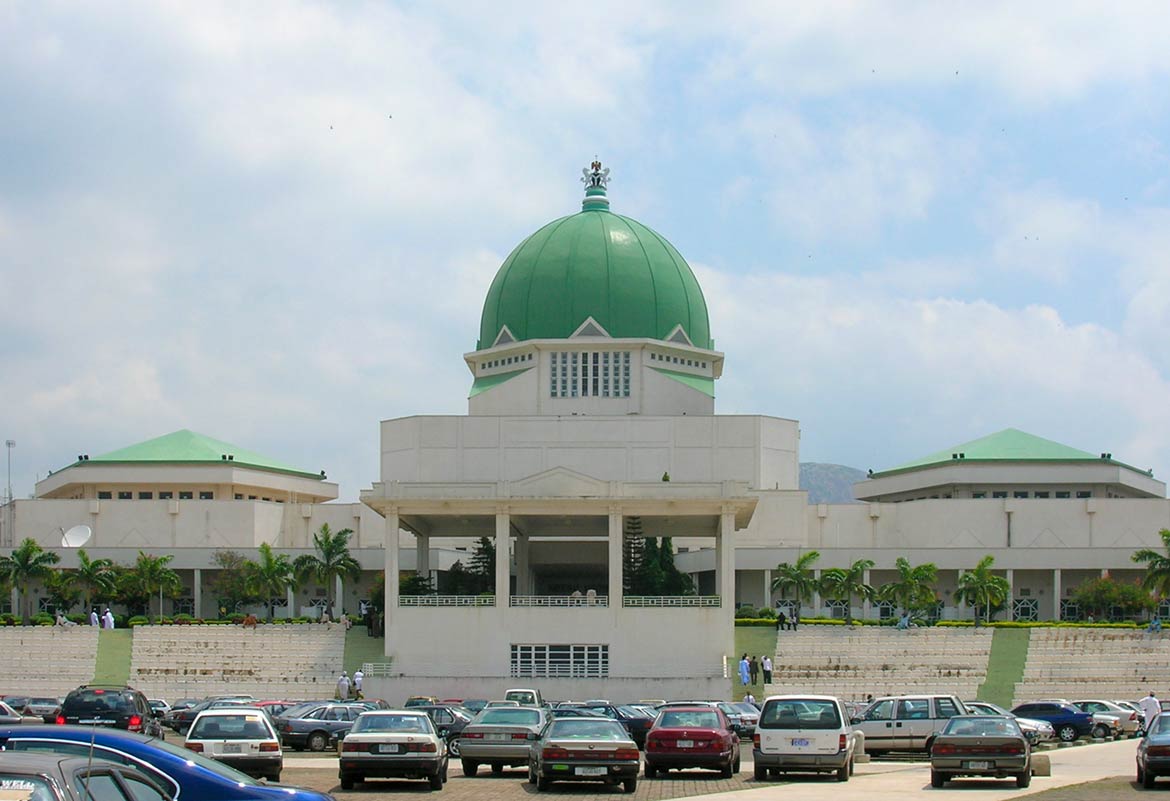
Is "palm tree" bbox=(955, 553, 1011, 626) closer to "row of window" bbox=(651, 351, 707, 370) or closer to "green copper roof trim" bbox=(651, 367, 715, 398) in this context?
"green copper roof trim" bbox=(651, 367, 715, 398)

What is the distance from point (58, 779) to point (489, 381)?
70781mm

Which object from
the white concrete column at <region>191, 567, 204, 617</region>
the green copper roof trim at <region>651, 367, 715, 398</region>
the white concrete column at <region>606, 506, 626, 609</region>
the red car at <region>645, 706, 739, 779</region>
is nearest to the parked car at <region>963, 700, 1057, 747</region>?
the red car at <region>645, 706, 739, 779</region>

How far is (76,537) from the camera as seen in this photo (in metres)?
79.7

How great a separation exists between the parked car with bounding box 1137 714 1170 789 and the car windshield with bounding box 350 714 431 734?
10.8 meters

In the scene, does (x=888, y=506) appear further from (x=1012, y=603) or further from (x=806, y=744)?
(x=806, y=744)

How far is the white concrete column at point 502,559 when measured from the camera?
5709 cm

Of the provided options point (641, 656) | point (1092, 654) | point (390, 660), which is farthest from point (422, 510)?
point (1092, 654)

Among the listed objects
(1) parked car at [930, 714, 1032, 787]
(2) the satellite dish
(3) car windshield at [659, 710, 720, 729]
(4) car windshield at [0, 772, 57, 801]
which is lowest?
(1) parked car at [930, 714, 1032, 787]

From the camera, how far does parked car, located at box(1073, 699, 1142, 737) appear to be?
44406 millimetres

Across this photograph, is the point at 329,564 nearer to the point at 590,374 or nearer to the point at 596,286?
the point at 590,374

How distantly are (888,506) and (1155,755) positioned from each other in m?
57.7

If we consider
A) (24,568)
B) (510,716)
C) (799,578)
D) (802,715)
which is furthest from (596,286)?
(802,715)

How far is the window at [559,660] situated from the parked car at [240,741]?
3058cm

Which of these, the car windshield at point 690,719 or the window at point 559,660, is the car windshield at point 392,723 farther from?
the window at point 559,660
